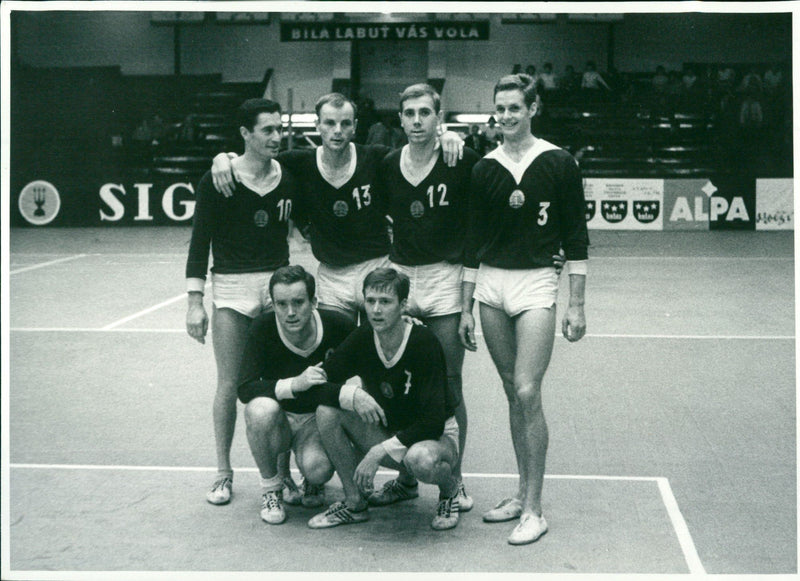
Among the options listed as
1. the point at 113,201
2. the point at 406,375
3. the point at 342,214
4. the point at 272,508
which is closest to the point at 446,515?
the point at 406,375

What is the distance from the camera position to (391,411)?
17.2ft

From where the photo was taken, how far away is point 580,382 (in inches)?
333

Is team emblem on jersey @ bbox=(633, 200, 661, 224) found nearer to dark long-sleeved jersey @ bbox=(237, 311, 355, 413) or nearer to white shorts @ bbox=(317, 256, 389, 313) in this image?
white shorts @ bbox=(317, 256, 389, 313)

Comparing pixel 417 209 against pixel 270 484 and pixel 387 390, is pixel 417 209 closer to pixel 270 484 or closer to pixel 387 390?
pixel 387 390

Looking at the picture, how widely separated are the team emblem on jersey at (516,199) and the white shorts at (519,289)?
0.30 metres

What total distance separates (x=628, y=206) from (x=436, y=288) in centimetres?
1699

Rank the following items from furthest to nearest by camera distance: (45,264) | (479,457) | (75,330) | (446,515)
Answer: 1. (45,264)
2. (75,330)
3. (479,457)
4. (446,515)

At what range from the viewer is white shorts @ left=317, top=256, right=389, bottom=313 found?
5.74m

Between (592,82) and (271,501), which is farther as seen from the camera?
(592,82)

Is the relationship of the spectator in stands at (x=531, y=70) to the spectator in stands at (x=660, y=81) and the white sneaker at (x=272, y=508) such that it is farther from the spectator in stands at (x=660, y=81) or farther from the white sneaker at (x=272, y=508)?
the white sneaker at (x=272, y=508)

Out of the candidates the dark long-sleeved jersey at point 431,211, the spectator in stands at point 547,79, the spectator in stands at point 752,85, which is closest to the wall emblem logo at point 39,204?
the spectator in stands at point 547,79

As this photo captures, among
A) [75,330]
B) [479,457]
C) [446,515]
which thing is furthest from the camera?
[75,330]

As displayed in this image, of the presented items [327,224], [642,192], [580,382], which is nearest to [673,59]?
[642,192]

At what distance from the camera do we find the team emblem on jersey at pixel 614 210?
21.9 metres
